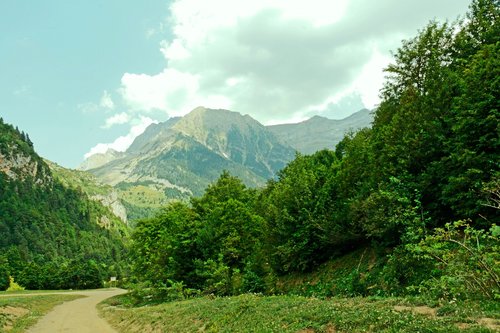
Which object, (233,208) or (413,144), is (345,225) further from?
(233,208)

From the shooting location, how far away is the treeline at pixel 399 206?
800 inches

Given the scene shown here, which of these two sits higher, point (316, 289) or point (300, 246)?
point (300, 246)

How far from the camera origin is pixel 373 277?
87.9 feet

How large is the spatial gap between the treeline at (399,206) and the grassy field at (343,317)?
82.3 inches

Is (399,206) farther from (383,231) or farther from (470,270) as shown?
(470,270)

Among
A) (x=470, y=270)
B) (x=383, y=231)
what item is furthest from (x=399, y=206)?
(x=470, y=270)

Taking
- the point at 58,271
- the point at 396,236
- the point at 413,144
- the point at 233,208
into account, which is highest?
the point at 413,144

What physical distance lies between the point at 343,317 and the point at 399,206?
12572 millimetres

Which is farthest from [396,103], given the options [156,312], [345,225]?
[156,312]

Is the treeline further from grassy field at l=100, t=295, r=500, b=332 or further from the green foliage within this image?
the green foliage

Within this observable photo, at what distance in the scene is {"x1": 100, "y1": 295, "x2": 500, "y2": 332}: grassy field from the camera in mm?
11615

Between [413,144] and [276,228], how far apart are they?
60.7 ft

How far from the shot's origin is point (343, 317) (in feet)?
49.0

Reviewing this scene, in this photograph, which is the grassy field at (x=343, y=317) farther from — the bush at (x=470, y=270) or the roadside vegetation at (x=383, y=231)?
the bush at (x=470, y=270)
